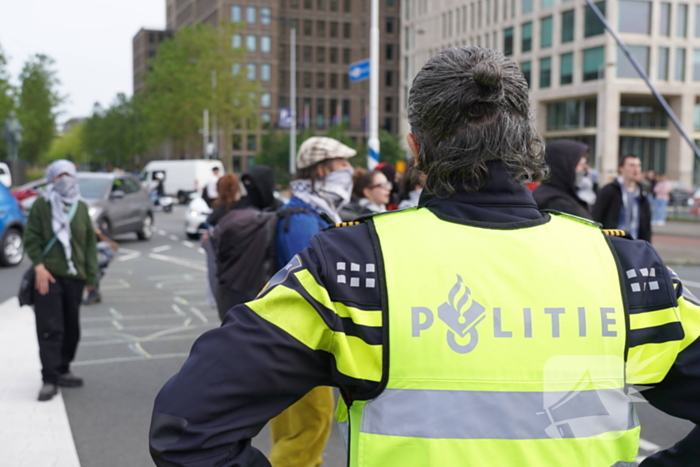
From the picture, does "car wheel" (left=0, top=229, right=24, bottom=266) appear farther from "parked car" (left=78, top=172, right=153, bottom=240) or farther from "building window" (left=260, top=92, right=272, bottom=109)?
"building window" (left=260, top=92, right=272, bottom=109)

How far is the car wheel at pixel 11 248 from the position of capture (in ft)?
44.9

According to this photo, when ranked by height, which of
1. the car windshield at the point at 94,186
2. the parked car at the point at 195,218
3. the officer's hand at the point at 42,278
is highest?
the car windshield at the point at 94,186

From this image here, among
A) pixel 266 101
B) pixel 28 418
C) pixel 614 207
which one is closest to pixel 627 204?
pixel 614 207

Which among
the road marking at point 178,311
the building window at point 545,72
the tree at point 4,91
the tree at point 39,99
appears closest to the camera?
the road marking at point 178,311

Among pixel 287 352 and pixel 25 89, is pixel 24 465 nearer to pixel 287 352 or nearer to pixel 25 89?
pixel 287 352

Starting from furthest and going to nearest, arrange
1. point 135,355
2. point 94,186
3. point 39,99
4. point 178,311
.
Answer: point 39,99 < point 94,186 < point 178,311 < point 135,355

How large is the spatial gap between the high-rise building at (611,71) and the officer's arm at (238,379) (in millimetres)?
52704

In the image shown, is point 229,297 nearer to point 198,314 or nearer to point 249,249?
point 249,249

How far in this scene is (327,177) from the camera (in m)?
4.38

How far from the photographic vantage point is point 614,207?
300 inches

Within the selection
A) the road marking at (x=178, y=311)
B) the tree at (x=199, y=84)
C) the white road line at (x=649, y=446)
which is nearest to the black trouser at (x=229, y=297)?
the white road line at (x=649, y=446)

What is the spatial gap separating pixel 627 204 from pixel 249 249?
15.1 ft

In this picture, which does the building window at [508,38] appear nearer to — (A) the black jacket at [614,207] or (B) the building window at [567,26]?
(B) the building window at [567,26]

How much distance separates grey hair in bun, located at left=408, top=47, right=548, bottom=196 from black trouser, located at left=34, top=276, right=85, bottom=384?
4.85 metres
